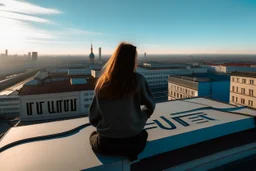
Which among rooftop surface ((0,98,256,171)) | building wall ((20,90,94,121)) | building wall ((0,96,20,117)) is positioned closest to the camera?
rooftop surface ((0,98,256,171))

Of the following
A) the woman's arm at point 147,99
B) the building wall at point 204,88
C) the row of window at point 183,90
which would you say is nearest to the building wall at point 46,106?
the row of window at point 183,90

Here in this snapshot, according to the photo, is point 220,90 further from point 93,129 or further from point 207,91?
point 93,129

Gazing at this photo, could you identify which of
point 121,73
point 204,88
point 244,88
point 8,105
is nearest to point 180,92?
point 204,88

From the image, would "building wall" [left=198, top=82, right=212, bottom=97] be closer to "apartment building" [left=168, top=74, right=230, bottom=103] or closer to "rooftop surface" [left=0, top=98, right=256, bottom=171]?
"apartment building" [left=168, top=74, right=230, bottom=103]

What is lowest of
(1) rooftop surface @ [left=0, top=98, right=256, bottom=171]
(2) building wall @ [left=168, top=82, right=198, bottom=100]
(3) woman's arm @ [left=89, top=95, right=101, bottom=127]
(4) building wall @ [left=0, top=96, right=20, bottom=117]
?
(4) building wall @ [left=0, top=96, right=20, bottom=117]

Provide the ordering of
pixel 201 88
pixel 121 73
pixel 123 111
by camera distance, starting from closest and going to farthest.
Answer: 1. pixel 121 73
2. pixel 123 111
3. pixel 201 88

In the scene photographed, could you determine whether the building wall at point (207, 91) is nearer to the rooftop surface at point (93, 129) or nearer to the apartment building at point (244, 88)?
the apartment building at point (244, 88)

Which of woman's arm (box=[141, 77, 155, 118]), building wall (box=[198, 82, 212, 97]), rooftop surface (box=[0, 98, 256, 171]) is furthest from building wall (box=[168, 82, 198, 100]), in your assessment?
woman's arm (box=[141, 77, 155, 118])
